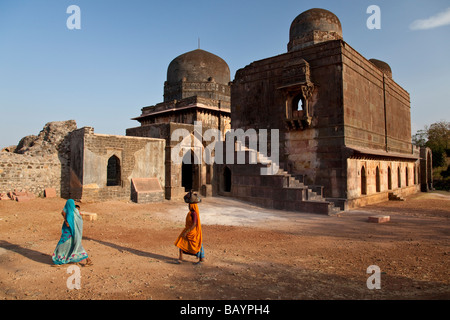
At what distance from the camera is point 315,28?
17250 mm

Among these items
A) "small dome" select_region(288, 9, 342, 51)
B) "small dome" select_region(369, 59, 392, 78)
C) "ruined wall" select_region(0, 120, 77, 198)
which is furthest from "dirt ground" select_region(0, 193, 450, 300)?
"small dome" select_region(369, 59, 392, 78)

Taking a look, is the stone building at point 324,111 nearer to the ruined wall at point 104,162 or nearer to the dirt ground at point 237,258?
the dirt ground at point 237,258

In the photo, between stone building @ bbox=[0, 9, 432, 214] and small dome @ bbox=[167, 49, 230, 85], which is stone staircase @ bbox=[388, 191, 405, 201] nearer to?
stone building @ bbox=[0, 9, 432, 214]

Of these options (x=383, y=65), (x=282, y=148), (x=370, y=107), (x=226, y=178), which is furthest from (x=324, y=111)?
(x=383, y=65)

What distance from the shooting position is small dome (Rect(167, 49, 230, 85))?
27234 millimetres

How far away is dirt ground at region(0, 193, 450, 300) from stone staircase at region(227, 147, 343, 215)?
1.12 metres

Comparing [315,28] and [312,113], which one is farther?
[315,28]

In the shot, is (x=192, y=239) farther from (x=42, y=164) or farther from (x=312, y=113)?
(x=42, y=164)

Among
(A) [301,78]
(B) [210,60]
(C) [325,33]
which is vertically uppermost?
(B) [210,60]

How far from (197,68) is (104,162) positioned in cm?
1576
